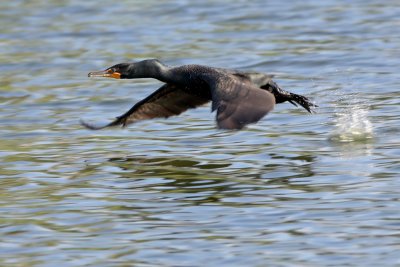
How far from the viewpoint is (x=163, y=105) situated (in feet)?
36.4

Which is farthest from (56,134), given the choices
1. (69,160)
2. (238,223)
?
(238,223)

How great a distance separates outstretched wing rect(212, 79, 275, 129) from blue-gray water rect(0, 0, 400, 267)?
20.3 inches

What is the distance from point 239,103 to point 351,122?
2.39 m

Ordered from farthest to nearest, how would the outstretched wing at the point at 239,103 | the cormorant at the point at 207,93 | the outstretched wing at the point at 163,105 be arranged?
the outstretched wing at the point at 163,105, the cormorant at the point at 207,93, the outstretched wing at the point at 239,103

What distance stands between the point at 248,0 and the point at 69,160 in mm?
9379

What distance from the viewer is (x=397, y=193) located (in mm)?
8523

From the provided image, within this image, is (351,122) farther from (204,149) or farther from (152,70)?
(152,70)

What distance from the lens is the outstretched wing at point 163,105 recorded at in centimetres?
1098

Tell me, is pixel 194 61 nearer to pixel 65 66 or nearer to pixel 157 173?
pixel 65 66

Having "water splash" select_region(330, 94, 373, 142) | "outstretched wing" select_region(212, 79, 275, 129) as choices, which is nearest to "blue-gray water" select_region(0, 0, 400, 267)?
"water splash" select_region(330, 94, 373, 142)

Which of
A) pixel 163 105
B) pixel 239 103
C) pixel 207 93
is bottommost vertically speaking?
pixel 163 105

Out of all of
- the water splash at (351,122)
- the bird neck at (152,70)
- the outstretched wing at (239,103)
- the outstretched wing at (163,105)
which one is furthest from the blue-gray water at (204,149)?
the bird neck at (152,70)

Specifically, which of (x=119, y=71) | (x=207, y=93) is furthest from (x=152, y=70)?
(x=207, y=93)

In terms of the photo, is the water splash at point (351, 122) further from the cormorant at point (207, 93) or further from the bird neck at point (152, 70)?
the bird neck at point (152, 70)
